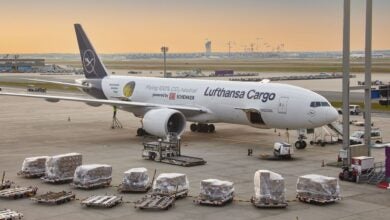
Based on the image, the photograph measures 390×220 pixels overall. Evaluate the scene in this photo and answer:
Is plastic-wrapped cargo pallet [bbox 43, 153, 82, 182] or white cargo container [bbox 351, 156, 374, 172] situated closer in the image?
plastic-wrapped cargo pallet [bbox 43, 153, 82, 182]

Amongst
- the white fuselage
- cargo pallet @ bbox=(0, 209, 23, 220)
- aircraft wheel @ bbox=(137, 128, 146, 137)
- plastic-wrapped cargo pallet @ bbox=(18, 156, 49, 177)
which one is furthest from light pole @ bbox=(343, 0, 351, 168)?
aircraft wheel @ bbox=(137, 128, 146, 137)

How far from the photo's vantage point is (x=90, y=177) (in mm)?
23141

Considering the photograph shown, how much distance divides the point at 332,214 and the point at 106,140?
828 inches

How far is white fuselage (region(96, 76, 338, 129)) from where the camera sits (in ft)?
106

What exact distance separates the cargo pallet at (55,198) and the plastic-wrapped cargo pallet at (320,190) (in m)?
8.77

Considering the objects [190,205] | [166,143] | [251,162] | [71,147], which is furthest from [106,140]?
[190,205]

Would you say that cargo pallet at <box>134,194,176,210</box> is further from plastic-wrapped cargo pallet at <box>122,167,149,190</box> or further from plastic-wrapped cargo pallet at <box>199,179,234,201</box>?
plastic-wrapped cargo pallet at <box>122,167,149,190</box>

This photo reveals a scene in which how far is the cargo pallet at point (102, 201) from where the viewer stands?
20172mm

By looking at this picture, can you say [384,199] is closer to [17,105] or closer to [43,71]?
[17,105]

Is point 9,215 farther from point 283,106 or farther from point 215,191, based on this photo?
point 283,106

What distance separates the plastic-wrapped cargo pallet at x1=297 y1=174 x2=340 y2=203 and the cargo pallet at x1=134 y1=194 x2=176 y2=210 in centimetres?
497

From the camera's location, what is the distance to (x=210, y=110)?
122 feet

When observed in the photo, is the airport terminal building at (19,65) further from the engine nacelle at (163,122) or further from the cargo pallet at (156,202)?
the cargo pallet at (156,202)

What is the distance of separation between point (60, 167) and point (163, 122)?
10533 mm
